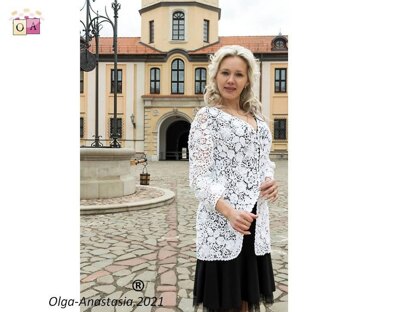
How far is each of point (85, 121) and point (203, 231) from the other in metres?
23.4

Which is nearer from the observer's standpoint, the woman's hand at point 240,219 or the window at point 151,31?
the woman's hand at point 240,219

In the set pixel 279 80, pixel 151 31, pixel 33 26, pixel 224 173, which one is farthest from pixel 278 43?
pixel 224 173

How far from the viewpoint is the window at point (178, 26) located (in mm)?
25797

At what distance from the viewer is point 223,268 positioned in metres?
1.93

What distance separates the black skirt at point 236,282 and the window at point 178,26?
83.8ft

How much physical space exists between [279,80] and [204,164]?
2234cm

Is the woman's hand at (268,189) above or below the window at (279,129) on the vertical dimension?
below

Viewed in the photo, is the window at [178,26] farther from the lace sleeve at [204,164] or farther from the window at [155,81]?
the lace sleeve at [204,164]

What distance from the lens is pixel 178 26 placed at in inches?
1019

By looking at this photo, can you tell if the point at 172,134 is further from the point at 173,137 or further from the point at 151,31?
the point at 151,31

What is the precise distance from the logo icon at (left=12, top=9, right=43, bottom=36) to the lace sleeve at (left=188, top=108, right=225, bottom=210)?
1.56 meters

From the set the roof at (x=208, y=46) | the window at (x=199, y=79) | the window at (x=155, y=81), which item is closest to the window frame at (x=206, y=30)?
the roof at (x=208, y=46)

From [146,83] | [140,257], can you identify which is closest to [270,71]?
[146,83]

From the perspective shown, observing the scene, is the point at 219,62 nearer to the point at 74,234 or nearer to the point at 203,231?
the point at 203,231
